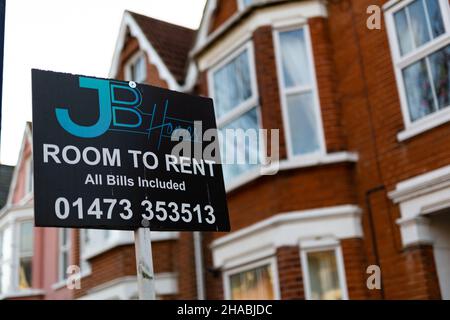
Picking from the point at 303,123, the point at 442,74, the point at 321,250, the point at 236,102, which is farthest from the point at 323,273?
the point at 236,102

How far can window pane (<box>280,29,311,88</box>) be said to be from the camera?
9453 millimetres

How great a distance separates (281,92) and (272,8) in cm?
134

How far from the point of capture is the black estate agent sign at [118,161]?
3918 millimetres

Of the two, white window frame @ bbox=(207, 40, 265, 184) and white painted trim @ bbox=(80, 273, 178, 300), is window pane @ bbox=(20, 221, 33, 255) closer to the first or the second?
white painted trim @ bbox=(80, 273, 178, 300)

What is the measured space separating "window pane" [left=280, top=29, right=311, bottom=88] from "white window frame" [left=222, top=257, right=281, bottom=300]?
101 inches

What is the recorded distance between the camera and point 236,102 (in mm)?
10195

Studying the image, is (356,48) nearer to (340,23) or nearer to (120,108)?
(340,23)

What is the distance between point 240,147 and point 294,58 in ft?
5.12

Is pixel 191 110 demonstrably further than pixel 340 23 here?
No

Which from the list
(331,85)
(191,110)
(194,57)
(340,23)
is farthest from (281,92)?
(191,110)

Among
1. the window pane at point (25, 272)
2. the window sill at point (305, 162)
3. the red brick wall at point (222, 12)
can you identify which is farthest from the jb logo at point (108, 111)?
the window pane at point (25, 272)

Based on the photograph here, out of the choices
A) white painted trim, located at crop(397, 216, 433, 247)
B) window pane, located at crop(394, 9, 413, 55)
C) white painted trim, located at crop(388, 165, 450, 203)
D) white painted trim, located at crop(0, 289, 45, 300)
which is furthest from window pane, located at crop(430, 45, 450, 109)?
white painted trim, located at crop(0, 289, 45, 300)

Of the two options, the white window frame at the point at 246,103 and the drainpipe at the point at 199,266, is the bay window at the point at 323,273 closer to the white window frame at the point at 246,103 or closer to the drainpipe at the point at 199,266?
the white window frame at the point at 246,103

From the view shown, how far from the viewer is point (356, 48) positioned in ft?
29.7
